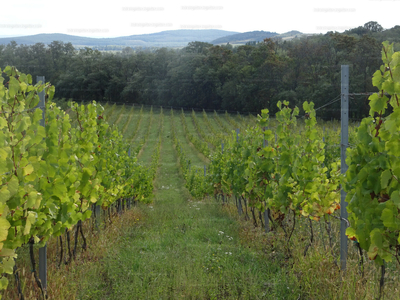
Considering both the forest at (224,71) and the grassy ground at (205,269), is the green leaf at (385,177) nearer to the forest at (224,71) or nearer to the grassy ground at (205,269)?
the grassy ground at (205,269)

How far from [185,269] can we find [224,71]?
48.0 meters

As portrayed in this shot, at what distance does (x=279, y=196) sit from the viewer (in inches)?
192

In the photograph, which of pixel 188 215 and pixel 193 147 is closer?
pixel 188 215

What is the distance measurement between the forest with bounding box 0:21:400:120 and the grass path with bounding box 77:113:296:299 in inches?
1296

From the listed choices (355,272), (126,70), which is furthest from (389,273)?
(126,70)

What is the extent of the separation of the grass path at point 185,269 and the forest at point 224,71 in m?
32.9

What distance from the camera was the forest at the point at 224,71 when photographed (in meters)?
38.8

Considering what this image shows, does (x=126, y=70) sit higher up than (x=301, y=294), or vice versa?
(x=126, y=70)

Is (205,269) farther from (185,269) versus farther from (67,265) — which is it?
(67,265)

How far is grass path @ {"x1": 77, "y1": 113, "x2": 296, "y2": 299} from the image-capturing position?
3953 mm

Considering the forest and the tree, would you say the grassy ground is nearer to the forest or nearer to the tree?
the forest

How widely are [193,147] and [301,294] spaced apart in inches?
1022

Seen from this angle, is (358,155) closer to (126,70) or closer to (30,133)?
(30,133)

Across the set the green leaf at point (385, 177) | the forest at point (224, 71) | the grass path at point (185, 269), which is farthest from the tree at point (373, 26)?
the green leaf at point (385, 177)
